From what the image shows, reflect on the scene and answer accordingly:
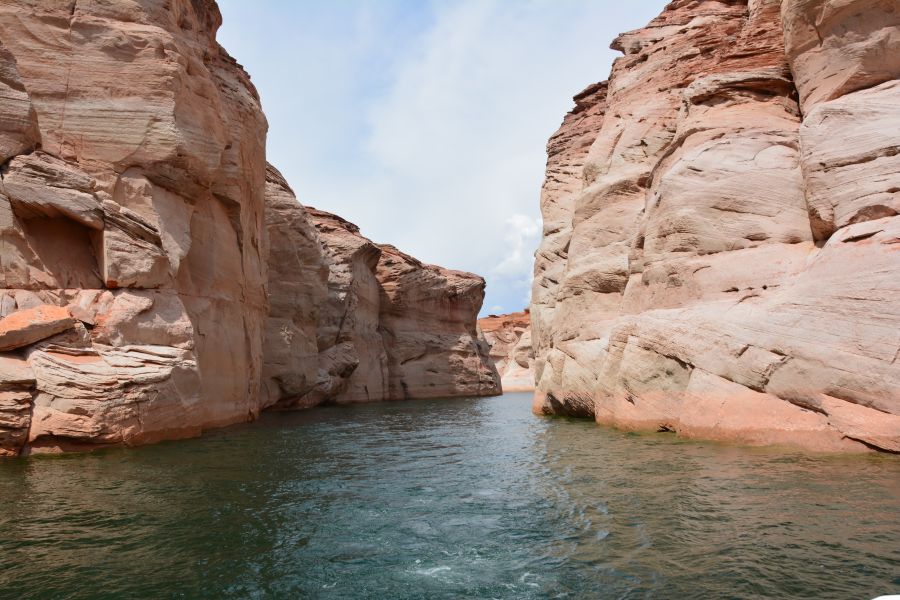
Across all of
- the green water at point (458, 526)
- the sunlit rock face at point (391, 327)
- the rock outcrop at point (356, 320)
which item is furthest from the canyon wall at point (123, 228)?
the sunlit rock face at point (391, 327)

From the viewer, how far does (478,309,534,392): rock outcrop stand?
7025 centimetres

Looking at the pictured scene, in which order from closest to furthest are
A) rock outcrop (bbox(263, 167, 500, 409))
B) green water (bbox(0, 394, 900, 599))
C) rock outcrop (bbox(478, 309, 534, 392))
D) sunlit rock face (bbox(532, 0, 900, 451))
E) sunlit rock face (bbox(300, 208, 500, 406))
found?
1. green water (bbox(0, 394, 900, 599))
2. sunlit rock face (bbox(532, 0, 900, 451))
3. rock outcrop (bbox(263, 167, 500, 409))
4. sunlit rock face (bbox(300, 208, 500, 406))
5. rock outcrop (bbox(478, 309, 534, 392))

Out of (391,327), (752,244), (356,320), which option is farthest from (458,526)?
(391,327)

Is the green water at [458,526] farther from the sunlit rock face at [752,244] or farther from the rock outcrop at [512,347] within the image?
the rock outcrop at [512,347]

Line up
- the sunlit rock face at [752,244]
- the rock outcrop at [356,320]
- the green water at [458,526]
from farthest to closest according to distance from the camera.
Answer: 1. the rock outcrop at [356,320]
2. the sunlit rock face at [752,244]
3. the green water at [458,526]

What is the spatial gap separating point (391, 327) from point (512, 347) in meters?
41.0

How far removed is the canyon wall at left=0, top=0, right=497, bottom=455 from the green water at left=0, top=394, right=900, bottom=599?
5.56 feet

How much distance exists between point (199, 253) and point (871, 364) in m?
17.0

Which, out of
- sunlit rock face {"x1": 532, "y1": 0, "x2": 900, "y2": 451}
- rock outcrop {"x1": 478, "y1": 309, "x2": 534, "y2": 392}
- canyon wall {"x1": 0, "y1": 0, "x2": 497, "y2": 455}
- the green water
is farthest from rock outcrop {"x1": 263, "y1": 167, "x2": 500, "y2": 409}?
the green water

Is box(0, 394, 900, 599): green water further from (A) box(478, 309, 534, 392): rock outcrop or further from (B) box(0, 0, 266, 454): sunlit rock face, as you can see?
(A) box(478, 309, 534, 392): rock outcrop

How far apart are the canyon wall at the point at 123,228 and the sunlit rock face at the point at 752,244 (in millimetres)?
11077

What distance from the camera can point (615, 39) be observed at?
26.5 metres

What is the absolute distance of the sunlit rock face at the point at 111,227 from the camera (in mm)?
12656

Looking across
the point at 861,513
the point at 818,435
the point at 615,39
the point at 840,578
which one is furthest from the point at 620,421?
the point at 615,39
